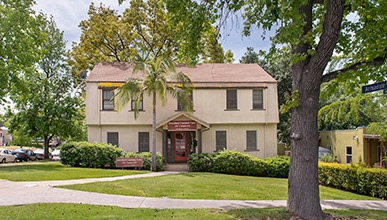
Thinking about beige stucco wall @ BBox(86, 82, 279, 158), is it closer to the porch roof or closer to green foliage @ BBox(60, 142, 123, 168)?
the porch roof

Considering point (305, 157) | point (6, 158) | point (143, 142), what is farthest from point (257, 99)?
point (6, 158)

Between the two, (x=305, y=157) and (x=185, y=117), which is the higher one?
(x=185, y=117)

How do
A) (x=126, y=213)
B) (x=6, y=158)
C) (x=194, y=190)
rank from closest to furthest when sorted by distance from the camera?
(x=126, y=213)
(x=194, y=190)
(x=6, y=158)

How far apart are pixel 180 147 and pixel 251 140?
5.30 m

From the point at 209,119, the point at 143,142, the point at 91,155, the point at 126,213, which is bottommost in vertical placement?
the point at 126,213

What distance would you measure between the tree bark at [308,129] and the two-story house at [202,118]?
15.3 meters

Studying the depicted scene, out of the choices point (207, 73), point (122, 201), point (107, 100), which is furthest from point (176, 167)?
point (122, 201)

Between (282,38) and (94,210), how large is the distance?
6399 millimetres

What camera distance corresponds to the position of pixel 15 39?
2389 cm

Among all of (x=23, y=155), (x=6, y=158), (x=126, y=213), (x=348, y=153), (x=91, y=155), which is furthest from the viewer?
(x=23, y=155)

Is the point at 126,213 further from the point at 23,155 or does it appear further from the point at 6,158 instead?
the point at 23,155

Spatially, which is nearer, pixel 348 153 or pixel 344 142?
pixel 348 153

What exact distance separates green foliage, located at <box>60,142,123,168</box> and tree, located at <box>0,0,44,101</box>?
23.4 ft

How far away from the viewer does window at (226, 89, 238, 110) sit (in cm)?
Answer: 2481
